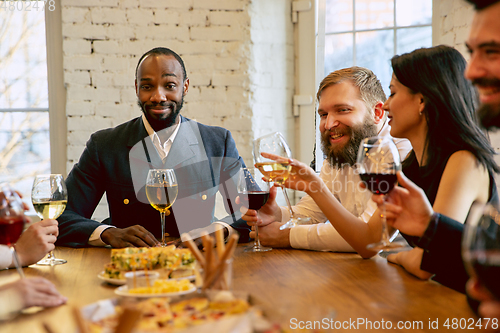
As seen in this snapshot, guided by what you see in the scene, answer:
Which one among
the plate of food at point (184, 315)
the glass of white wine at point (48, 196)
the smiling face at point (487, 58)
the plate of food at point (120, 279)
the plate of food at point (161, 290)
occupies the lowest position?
the plate of food at point (120, 279)

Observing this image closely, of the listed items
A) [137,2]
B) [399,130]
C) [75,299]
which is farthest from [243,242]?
[137,2]

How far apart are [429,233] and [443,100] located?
52 cm

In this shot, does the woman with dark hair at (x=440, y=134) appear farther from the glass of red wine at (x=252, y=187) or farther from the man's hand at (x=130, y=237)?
the man's hand at (x=130, y=237)

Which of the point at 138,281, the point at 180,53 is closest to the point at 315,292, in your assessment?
the point at 138,281

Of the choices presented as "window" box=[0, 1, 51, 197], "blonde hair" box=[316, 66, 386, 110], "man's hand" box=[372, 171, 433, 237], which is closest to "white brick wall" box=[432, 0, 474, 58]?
"blonde hair" box=[316, 66, 386, 110]

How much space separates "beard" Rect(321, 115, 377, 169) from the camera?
6.67ft

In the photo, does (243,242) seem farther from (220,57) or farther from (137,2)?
(137,2)

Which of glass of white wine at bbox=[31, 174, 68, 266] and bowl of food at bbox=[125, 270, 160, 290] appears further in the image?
glass of white wine at bbox=[31, 174, 68, 266]

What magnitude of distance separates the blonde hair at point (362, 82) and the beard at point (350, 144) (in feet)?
0.30

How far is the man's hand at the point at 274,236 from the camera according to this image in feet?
5.04

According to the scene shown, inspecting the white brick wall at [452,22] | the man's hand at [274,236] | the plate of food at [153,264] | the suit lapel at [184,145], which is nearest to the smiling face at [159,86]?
the suit lapel at [184,145]

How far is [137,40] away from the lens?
2982 millimetres

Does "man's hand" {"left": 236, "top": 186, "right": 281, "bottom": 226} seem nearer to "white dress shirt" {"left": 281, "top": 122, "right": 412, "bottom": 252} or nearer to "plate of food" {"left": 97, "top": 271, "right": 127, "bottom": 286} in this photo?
"white dress shirt" {"left": 281, "top": 122, "right": 412, "bottom": 252}

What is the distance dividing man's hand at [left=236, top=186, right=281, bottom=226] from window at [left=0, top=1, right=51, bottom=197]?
81.9 inches
